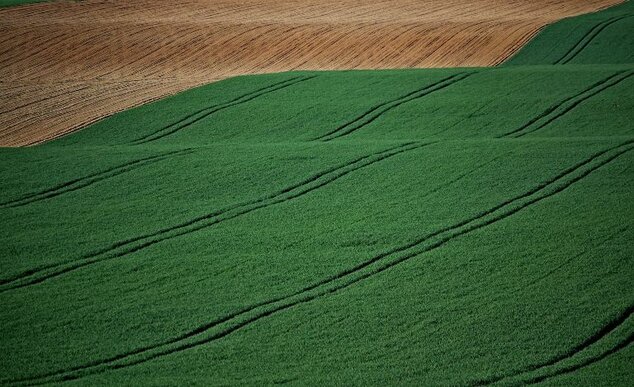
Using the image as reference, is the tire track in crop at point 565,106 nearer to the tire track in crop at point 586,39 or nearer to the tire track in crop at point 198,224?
the tire track in crop at point 198,224

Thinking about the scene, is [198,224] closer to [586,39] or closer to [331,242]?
[331,242]

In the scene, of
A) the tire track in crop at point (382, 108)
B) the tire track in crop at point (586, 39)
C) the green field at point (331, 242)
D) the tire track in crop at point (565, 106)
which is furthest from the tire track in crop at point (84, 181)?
the tire track in crop at point (586, 39)

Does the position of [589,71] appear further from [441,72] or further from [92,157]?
[92,157]

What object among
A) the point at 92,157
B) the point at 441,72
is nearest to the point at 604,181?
the point at 441,72

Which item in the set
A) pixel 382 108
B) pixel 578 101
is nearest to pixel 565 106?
pixel 578 101

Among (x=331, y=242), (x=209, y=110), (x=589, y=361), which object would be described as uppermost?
(x=209, y=110)

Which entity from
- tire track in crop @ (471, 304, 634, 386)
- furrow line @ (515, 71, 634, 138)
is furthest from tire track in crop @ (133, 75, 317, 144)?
tire track in crop @ (471, 304, 634, 386)

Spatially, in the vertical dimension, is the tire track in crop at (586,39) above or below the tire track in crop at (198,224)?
below
